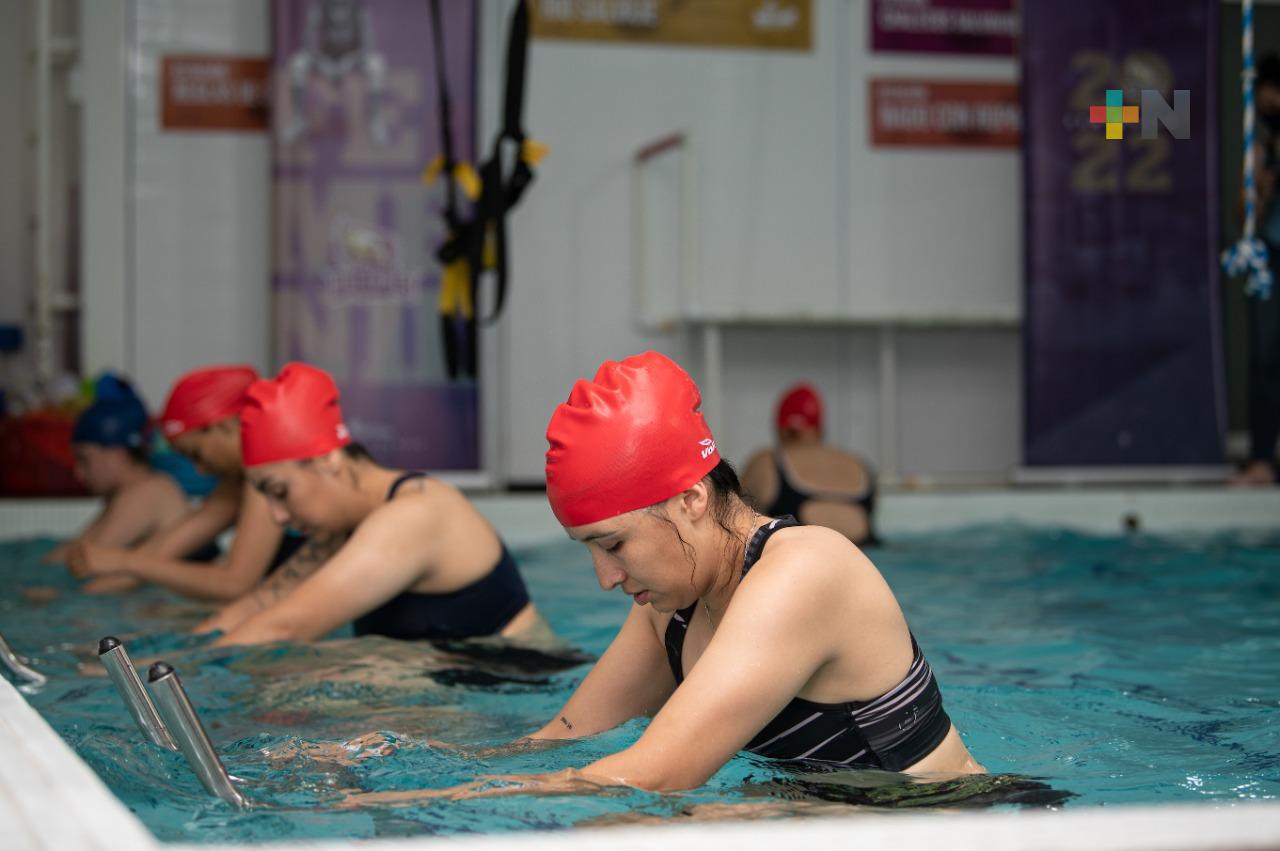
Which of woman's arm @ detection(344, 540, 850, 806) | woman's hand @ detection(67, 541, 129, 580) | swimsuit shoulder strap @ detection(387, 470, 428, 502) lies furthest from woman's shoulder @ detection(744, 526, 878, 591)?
woman's hand @ detection(67, 541, 129, 580)

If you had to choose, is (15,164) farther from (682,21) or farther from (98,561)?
(98,561)

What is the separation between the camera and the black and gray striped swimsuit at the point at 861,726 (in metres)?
2.28

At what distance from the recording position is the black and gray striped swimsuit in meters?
2.28

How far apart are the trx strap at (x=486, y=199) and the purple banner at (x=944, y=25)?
150 inches

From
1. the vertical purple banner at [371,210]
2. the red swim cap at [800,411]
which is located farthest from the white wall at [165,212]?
the red swim cap at [800,411]

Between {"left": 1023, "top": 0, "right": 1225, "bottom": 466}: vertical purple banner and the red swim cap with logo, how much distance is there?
221 inches

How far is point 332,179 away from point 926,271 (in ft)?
13.3

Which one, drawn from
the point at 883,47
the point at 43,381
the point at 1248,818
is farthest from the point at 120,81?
the point at 1248,818

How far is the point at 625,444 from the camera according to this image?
2.17 m

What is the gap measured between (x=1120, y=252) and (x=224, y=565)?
19.1 feet

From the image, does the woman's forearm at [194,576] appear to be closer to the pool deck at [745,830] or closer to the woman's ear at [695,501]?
the woman's ear at [695,501]

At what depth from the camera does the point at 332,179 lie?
27.5 ft

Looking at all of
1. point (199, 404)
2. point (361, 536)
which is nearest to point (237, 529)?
point (199, 404)

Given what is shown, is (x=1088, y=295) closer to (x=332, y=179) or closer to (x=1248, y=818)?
(x=332, y=179)
